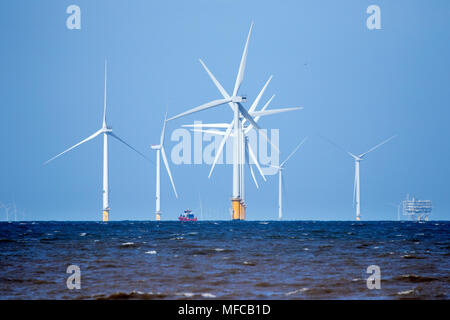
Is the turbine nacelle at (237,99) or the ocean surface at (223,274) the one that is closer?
the ocean surface at (223,274)

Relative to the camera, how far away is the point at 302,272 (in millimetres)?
35469

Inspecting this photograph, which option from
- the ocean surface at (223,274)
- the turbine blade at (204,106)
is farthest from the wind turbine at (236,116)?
the ocean surface at (223,274)

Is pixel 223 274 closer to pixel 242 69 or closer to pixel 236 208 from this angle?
pixel 242 69

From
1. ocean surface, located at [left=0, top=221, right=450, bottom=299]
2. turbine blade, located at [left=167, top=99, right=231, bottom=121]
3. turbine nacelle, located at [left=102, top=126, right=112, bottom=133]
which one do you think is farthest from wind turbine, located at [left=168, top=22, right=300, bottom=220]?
ocean surface, located at [left=0, top=221, right=450, bottom=299]

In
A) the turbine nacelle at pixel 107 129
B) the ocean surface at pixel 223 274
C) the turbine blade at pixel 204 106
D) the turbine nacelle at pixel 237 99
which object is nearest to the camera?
the ocean surface at pixel 223 274

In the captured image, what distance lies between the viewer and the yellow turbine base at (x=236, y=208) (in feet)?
488

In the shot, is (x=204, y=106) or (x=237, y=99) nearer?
(x=204, y=106)

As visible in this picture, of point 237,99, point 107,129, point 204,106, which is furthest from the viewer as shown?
point 107,129

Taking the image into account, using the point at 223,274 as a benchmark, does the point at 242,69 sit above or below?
above

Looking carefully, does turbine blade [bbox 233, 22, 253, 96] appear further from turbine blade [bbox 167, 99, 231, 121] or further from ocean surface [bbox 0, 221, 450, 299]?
ocean surface [bbox 0, 221, 450, 299]

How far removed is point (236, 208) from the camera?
495 ft

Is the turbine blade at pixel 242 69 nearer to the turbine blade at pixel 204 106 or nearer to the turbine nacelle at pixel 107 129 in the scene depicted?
the turbine blade at pixel 204 106

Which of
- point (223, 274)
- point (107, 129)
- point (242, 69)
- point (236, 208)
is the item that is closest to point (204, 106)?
point (242, 69)

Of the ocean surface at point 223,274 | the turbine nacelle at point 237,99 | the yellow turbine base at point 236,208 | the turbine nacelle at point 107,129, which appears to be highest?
the turbine nacelle at point 237,99
